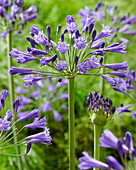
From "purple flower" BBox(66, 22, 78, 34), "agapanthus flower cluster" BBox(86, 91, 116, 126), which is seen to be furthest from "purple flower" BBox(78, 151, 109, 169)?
"purple flower" BBox(66, 22, 78, 34)

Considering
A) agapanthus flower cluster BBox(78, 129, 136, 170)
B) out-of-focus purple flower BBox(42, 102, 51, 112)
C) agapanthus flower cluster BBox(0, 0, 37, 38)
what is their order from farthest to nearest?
out-of-focus purple flower BBox(42, 102, 51, 112)
agapanthus flower cluster BBox(0, 0, 37, 38)
agapanthus flower cluster BBox(78, 129, 136, 170)

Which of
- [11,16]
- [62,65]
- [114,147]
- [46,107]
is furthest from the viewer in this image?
[46,107]

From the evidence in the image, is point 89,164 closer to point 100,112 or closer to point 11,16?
point 100,112

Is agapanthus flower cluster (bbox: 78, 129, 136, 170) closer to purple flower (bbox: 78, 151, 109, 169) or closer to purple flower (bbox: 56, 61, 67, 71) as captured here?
purple flower (bbox: 78, 151, 109, 169)

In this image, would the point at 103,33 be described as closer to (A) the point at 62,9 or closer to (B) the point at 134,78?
(B) the point at 134,78

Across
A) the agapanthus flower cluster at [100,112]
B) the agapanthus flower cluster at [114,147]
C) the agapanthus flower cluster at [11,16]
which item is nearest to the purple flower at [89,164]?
the agapanthus flower cluster at [114,147]

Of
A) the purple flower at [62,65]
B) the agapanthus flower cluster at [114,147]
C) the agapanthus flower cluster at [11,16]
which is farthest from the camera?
the agapanthus flower cluster at [11,16]

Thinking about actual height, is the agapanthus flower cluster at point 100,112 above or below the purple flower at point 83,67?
below

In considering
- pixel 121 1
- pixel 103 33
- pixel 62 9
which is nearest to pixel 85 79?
pixel 62 9

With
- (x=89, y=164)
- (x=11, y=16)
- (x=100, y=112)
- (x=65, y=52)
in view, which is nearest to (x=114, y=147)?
(x=89, y=164)

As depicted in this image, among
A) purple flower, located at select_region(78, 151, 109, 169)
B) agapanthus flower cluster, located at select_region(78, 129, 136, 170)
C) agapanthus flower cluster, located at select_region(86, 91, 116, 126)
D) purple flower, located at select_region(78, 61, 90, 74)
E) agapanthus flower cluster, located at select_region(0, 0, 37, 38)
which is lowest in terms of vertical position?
purple flower, located at select_region(78, 151, 109, 169)

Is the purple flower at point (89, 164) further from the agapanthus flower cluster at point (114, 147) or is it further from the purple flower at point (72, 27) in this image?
the purple flower at point (72, 27)
